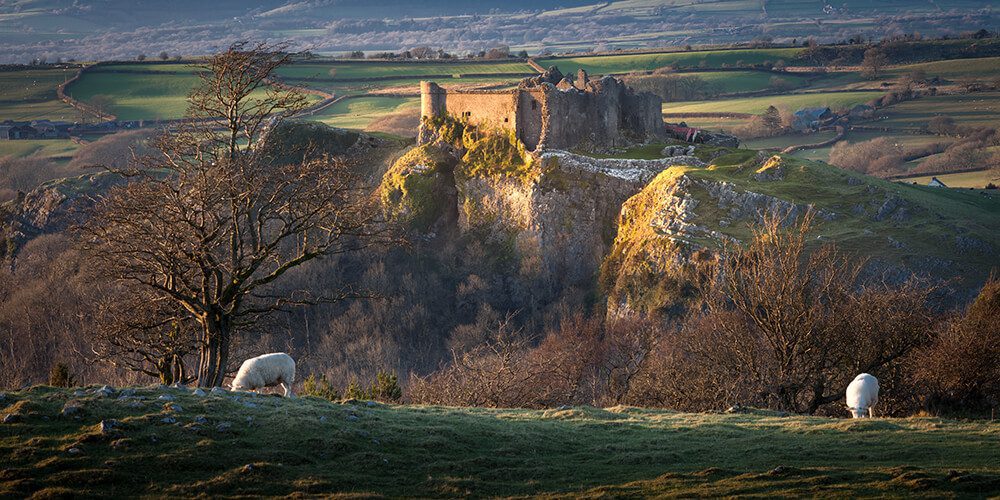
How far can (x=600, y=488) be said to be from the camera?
22484 millimetres

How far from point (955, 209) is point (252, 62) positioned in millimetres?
61309

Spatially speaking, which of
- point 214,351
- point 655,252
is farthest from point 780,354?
point 655,252

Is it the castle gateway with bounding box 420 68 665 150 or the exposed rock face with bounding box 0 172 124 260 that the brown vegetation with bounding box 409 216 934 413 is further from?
the exposed rock face with bounding box 0 172 124 260

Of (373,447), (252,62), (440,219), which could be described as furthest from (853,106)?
(373,447)

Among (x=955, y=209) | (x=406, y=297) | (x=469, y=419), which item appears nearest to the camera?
(x=469, y=419)

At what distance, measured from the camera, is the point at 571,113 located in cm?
9125

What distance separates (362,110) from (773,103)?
2449 inches

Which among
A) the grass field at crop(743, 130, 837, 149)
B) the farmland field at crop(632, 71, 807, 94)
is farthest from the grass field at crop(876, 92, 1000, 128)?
the farmland field at crop(632, 71, 807, 94)

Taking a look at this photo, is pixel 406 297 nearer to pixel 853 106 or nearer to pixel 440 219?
pixel 440 219

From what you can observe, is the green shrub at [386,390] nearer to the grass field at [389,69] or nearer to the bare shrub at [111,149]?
the bare shrub at [111,149]

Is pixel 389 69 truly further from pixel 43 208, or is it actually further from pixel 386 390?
pixel 386 390

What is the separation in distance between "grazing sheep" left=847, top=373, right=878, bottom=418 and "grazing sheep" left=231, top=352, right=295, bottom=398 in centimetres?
1795

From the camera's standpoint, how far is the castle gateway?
91062mm

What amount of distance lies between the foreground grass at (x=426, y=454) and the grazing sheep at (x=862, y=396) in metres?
5.98
